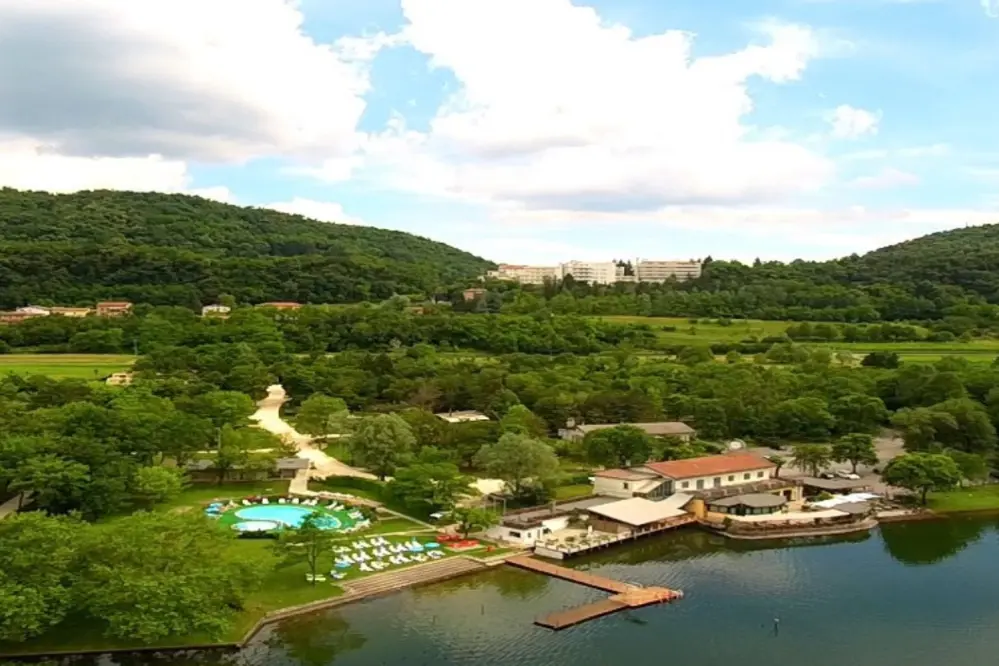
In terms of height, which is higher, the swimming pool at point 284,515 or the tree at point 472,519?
the tree at point 472,519

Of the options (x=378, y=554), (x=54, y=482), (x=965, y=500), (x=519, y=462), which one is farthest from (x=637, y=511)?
(x=54, y=482)

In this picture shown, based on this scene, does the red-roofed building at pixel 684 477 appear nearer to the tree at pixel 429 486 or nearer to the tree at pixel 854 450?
the tree at pixel 854 450

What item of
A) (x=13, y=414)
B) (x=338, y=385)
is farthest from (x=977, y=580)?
(x=13, y=414)

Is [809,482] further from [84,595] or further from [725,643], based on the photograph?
[84,595]

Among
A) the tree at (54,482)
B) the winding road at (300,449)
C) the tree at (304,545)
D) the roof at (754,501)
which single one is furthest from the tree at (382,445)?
the roof at (754,501)

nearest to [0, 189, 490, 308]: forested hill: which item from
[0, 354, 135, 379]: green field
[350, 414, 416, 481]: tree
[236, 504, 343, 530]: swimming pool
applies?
[0, 354, 135, 379]: green field
